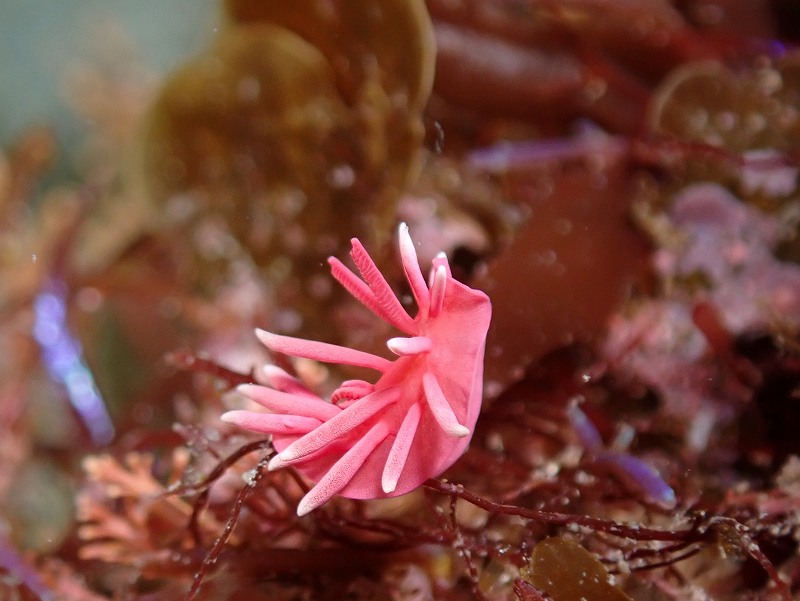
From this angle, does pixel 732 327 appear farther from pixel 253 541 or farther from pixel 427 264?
pixel 253 541

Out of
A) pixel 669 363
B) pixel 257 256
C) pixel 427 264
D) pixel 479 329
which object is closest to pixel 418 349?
pixel 479 329

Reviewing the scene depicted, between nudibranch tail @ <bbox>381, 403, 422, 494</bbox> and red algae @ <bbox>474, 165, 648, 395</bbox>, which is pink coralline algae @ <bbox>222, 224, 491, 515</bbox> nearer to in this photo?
Result: nudibranch tail @ <bbox>381, 403, 422, 494</bbox>

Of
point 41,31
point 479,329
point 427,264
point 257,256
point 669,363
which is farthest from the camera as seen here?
point 41,31

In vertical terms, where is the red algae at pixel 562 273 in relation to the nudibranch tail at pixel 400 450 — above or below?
below

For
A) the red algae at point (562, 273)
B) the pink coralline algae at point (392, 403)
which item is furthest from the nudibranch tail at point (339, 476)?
the red algae at point (562, 273)

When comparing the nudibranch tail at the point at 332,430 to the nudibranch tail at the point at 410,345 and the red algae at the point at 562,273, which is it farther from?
the red algae at the point at 562,273

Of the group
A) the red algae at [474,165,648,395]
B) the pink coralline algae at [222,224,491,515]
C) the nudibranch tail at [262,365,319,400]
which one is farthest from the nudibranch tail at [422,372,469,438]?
the red algae at [474,165,648,395]

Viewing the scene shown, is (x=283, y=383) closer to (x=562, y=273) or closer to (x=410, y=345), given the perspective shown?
(x=410, y=345)

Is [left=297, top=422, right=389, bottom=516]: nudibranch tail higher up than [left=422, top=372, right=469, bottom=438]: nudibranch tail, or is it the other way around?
[left=422, top=372, right=469, bottom=438]: nudibranch tail
